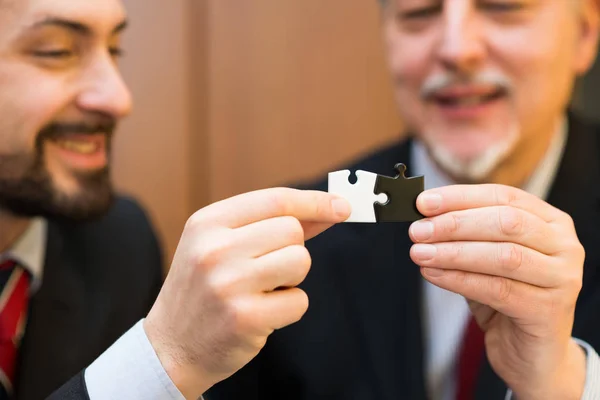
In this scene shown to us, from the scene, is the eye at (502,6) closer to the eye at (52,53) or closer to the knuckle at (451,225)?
the knuckle at (451,225)

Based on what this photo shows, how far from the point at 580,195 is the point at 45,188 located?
3.48 feet

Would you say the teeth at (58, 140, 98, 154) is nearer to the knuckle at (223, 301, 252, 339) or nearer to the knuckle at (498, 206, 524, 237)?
the knuckle at (223, 301, 252, 339)

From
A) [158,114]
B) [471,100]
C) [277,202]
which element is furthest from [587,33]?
[158,114]

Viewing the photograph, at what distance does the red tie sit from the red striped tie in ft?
2.78

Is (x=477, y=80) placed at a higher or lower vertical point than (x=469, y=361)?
higher

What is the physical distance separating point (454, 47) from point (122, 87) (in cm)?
66

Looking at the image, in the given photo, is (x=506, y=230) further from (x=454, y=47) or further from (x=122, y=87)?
(x=122, y=87)

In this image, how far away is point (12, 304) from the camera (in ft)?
3.69

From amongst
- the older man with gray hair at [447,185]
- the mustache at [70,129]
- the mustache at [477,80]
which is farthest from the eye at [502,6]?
the mustache at [70,129]

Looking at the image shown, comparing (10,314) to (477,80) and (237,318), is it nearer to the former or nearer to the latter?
(237,318)

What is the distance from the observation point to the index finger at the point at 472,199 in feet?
2.43

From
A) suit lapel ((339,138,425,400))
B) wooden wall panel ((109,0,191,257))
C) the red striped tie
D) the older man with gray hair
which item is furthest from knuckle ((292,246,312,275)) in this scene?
wooden wall panel ((109,0,191,257))

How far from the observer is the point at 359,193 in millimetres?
760

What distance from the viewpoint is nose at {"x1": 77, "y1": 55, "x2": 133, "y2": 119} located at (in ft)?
3.72
